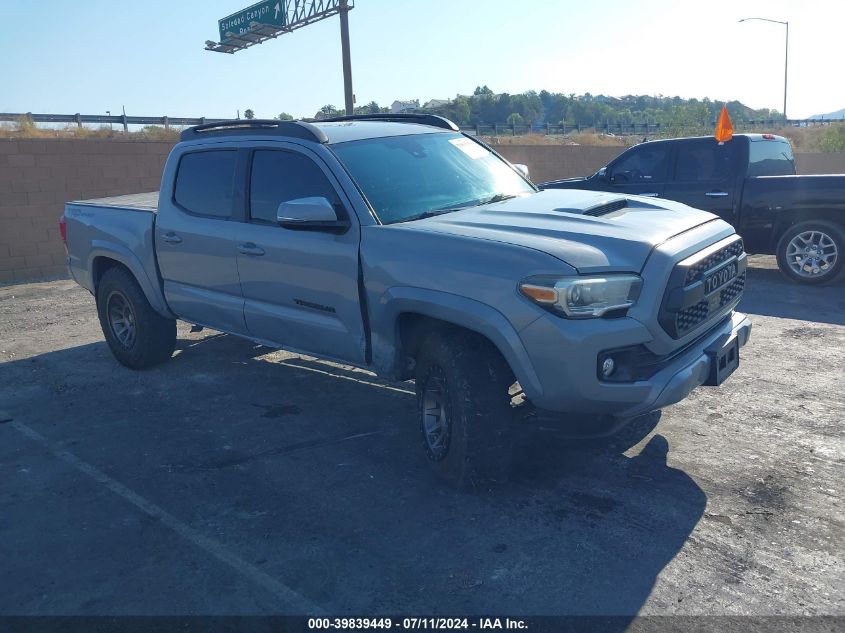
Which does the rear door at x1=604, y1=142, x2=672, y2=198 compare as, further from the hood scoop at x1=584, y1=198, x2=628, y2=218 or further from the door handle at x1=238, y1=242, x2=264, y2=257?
the door handle at x1=238, y1=242, x2=264, y2=257

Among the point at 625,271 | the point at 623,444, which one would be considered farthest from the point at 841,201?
the point at 625,271

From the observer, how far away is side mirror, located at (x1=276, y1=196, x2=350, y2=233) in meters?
4.41

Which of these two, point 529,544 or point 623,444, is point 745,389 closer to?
point 623,444

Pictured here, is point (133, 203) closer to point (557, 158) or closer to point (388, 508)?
point (388, 508)

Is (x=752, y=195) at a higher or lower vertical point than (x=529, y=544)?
higher

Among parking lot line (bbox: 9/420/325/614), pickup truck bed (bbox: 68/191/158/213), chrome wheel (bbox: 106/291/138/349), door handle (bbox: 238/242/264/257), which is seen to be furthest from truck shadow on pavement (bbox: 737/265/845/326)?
parking lot line (bbox: 9/420/325/614)

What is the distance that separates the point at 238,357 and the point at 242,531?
352cm

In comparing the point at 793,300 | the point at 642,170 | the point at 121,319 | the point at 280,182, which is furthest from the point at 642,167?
the point at 121,319

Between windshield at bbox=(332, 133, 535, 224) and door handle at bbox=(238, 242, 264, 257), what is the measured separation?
87 cm

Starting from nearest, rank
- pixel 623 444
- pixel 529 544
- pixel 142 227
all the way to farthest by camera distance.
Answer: pixel 529 544, pixel 623 444, pixel 142 227

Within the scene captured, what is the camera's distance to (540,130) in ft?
123

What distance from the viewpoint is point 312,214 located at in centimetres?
441

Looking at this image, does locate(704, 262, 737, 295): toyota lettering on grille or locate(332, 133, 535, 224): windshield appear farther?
locate(332, 133, 535, 224): windshield

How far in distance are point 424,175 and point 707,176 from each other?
6270 mm
